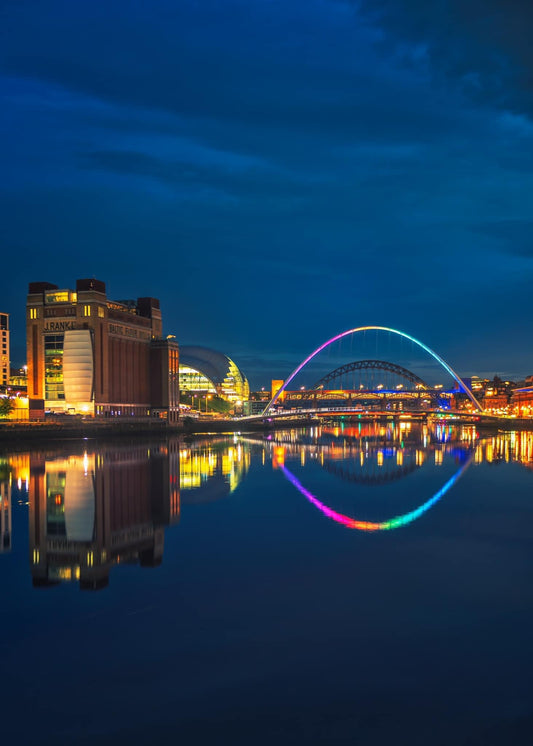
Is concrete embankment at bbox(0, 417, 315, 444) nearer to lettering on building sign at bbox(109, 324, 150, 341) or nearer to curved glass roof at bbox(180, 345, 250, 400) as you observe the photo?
lettering on building sign at bbox(109, 324, 150, 341)

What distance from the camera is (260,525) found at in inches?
722

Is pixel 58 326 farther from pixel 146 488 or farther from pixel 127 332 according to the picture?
pixel 146 488

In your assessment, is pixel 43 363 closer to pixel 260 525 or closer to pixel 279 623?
pixel 260 525

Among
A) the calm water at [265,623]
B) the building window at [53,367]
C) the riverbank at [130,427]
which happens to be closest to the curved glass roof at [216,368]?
the riverbank at [130,427]

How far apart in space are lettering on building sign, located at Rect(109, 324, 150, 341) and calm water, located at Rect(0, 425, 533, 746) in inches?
2524

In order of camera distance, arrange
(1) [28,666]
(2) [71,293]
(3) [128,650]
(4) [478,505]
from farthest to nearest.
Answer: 1. (2) [71,293]
2. (4) [478,505]
3. (3) [128,650]
4. (1) [28,666]

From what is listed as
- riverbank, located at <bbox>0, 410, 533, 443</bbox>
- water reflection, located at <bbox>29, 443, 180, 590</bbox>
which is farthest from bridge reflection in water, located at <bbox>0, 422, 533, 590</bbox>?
riverbank, located at <bbox>0, 410, 533, 443</bbox>

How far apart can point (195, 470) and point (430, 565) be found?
22230 millimetres

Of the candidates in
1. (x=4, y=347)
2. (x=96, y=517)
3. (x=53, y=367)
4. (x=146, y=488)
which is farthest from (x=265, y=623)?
(x=4, y=347)

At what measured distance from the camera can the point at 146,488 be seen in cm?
2619

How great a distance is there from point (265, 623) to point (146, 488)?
17186 millimetres

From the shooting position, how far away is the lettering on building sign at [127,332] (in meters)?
84.1

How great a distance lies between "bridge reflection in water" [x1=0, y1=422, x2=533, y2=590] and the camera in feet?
48.5

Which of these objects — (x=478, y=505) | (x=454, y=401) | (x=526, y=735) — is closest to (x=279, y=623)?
(x=526, y=735)
